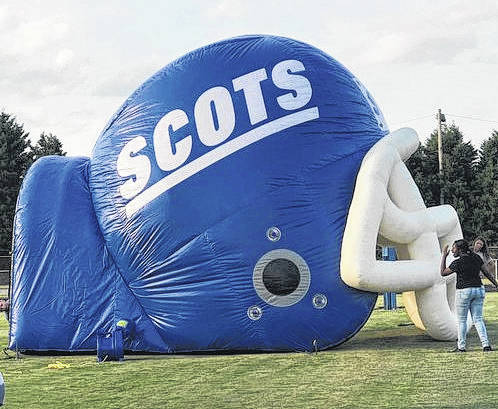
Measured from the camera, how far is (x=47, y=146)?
4747 centimetres

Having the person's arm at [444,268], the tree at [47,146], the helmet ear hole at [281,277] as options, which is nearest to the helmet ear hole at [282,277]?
the helmet ear hole at [281,277]

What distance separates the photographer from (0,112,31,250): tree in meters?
42.1

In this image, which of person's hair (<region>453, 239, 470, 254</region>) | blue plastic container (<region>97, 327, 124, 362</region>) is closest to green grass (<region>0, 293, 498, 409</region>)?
blue plastic container (<region>97, 327, 124, 362</region>)

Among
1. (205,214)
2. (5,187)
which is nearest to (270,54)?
(205,214)

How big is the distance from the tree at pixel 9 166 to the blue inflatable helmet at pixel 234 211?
3143 cm

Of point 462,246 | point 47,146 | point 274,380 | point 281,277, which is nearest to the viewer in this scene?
point 274,380

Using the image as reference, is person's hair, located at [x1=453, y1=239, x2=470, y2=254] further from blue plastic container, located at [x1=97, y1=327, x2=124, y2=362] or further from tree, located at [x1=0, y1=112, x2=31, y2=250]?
tree, located at [x1=0, y1=112, x2=31, y2=250]

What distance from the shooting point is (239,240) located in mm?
11023

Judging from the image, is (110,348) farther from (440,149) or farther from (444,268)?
(440,149)

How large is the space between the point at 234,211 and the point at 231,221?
5.2 inches

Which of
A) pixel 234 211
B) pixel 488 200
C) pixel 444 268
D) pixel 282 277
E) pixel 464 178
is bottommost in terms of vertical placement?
pixel 444 268

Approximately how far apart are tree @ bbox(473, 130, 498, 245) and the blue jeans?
32.0 metres

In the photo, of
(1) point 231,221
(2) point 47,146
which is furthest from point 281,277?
(2) point 47,146

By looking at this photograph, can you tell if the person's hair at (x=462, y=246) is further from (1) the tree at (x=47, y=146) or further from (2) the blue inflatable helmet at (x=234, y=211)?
(1) the tree at (x=47, y=146)
